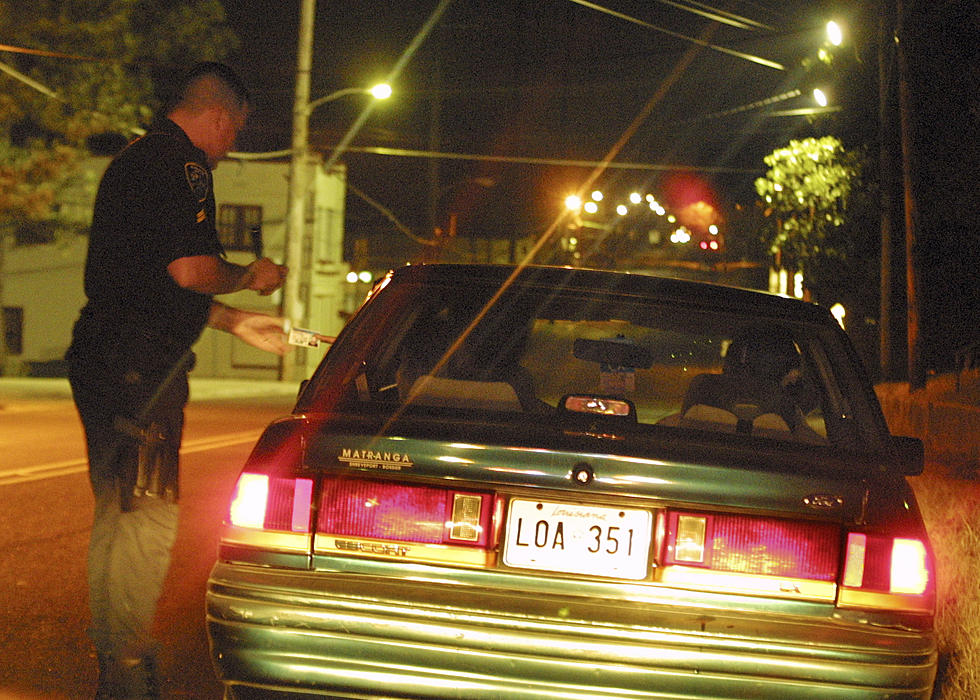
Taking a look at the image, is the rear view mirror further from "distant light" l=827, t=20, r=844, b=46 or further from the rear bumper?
"distant light" l=827, t=20, r=844, b=46

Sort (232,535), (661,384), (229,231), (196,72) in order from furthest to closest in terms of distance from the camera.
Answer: (229,231) < (661,384) < (196,72) < (232,535)

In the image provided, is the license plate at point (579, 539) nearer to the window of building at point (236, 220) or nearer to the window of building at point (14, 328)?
the window of building at point (236, 220)

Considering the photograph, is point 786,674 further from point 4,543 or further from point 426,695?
point 4,543

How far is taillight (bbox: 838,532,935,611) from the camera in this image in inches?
124

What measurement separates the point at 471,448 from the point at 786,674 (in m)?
0.96

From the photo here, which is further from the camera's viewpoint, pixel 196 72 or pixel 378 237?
pixel 378 237

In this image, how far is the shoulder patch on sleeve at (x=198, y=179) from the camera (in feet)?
12.5

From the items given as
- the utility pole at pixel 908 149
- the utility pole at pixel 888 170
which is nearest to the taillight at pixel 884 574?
the utility pole at pixel 908 149

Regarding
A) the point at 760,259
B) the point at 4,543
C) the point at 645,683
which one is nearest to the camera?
the point at 645,683

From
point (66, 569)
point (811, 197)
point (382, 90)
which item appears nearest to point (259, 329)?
point (66, 569)

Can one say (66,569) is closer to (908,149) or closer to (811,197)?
(908,149)

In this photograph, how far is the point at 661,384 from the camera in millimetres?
4457

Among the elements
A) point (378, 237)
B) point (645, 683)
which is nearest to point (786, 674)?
point (645, 683)

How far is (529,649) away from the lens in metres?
3.00
